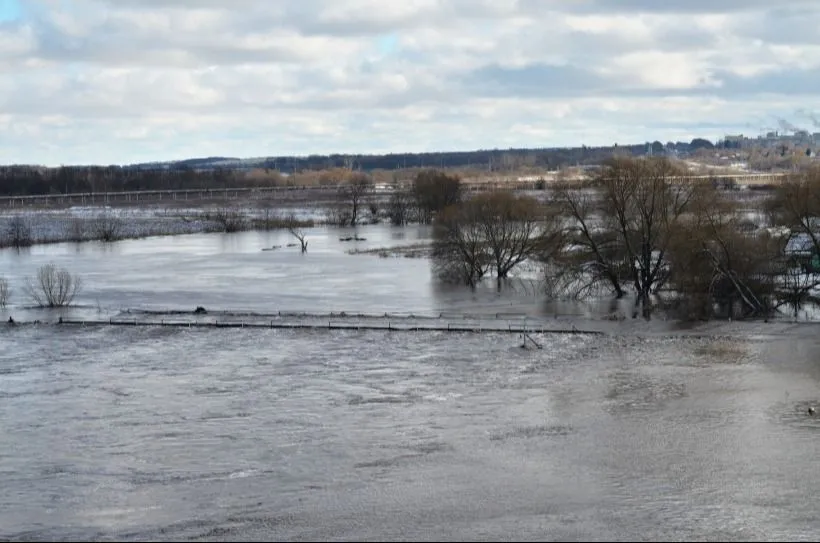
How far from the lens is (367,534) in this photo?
1608 cm

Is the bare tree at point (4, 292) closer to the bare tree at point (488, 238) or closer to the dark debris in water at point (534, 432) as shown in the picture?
the bare tree at point (488, 238)

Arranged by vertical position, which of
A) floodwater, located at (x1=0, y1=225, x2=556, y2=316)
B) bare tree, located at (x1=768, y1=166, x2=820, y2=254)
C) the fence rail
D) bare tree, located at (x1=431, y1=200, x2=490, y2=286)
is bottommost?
the fence rail

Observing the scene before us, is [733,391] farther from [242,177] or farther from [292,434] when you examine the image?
[242,177]

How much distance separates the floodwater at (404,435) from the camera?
54.9ft

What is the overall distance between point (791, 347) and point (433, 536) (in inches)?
705

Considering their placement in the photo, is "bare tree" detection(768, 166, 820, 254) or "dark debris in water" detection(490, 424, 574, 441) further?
"bare tree" detection(768, 166, 820, 254)

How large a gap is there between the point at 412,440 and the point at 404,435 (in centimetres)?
38

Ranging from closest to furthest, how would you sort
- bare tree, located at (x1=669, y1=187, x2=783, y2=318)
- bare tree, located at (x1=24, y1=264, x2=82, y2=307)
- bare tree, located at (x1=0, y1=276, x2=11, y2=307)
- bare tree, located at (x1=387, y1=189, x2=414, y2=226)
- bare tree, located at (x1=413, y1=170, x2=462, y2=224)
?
bare tree, located at (x1=669, y1=187, x2=783, y2=318) < bare tree, located at (x1=24, y1=264, x2=82, y2=307) < bare tree, located at (x1=0, y1=276, x2=11, y2=307) < bare tree, located at (x1=413, y1=170, x2=462, y2=224) < bare tree, located at (x1=387, y1=189, x2=414, y2=226)

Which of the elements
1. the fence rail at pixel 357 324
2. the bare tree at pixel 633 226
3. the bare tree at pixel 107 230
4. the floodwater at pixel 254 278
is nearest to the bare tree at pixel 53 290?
the floodwater at pixel 254 278

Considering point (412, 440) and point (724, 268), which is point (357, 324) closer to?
point (724, 268)

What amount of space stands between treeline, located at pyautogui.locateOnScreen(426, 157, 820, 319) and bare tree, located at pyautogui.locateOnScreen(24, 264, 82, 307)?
631 inches

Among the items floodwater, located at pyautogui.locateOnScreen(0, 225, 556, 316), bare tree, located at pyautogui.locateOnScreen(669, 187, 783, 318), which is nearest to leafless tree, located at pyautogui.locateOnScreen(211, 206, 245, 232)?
floodwater, located at pyautogui.locateOnScreen(0, 225, 556, 316)

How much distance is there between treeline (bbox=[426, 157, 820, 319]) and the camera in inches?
1449

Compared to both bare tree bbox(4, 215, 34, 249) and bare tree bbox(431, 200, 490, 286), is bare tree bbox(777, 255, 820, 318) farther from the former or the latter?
bare tree bbox(4, 215, 34, 249)
